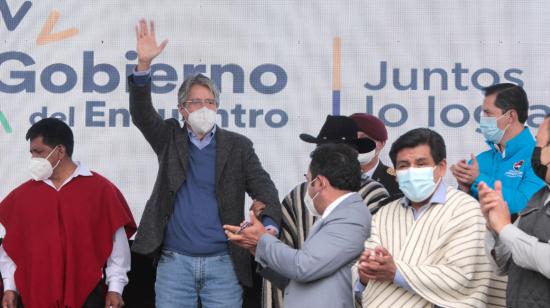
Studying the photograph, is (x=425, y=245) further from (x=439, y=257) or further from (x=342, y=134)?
(x=342, y=134)

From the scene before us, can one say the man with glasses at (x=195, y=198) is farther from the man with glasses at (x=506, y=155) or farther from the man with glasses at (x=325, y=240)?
the man with glasses at (x=506, y=155)

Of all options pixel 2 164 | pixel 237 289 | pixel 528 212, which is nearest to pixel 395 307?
pixel 528 212

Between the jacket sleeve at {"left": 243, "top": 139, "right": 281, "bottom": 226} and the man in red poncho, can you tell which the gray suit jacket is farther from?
the man in red poncho

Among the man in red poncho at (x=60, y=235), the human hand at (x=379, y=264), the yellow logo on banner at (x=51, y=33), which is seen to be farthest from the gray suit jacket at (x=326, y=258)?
the yellow logo on banner at (x=51, y=33)

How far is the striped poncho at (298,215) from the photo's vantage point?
14.2 feet

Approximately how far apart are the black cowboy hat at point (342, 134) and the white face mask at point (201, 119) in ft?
1.58

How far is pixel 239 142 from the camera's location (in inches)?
179

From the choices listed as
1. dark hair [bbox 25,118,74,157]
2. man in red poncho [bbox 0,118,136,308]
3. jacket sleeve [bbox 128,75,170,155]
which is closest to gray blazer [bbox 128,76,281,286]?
jacket sleeve [bbox 128,75,170,155]

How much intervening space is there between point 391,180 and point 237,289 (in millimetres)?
1039

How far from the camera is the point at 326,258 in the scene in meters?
3.62

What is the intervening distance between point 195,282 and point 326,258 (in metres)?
0.94

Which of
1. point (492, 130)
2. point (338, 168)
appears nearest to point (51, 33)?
point (338, 168)

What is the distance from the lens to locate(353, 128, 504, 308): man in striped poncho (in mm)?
3596

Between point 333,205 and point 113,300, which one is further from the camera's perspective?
point 113,300
